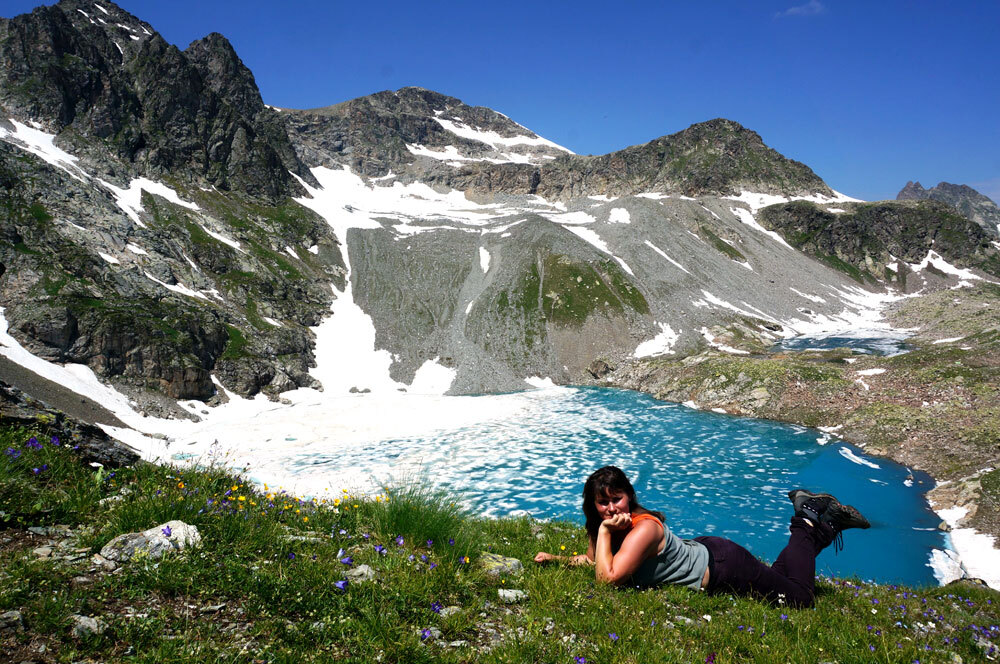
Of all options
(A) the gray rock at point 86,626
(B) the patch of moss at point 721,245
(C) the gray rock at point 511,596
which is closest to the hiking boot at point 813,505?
(C) the gray rock at point 511,596

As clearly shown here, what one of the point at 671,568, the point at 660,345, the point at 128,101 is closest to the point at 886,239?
the point at 660,345

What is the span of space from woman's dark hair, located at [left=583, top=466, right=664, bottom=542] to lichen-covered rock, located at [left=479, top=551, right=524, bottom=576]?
1244 mm

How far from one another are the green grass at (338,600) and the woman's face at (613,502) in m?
0.95

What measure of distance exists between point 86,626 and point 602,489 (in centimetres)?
567

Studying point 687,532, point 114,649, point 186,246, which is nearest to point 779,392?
point 687,532

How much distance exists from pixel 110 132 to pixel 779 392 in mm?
122266

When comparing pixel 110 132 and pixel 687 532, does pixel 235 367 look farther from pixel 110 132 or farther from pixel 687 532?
pixel 110 132

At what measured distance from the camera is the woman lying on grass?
20.9 ft

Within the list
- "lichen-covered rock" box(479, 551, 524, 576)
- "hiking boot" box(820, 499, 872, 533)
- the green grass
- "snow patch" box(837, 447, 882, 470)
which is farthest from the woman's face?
"snow patch" box(837, 447, 882, 470)

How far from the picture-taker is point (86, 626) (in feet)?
10.8

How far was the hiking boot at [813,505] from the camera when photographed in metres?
8.43

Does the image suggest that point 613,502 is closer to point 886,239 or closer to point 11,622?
point 11,622

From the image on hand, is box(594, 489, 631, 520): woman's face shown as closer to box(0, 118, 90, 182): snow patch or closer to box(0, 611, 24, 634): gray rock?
box(0, 611, 24, 634): gray rock

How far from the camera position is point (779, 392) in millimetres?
44719
